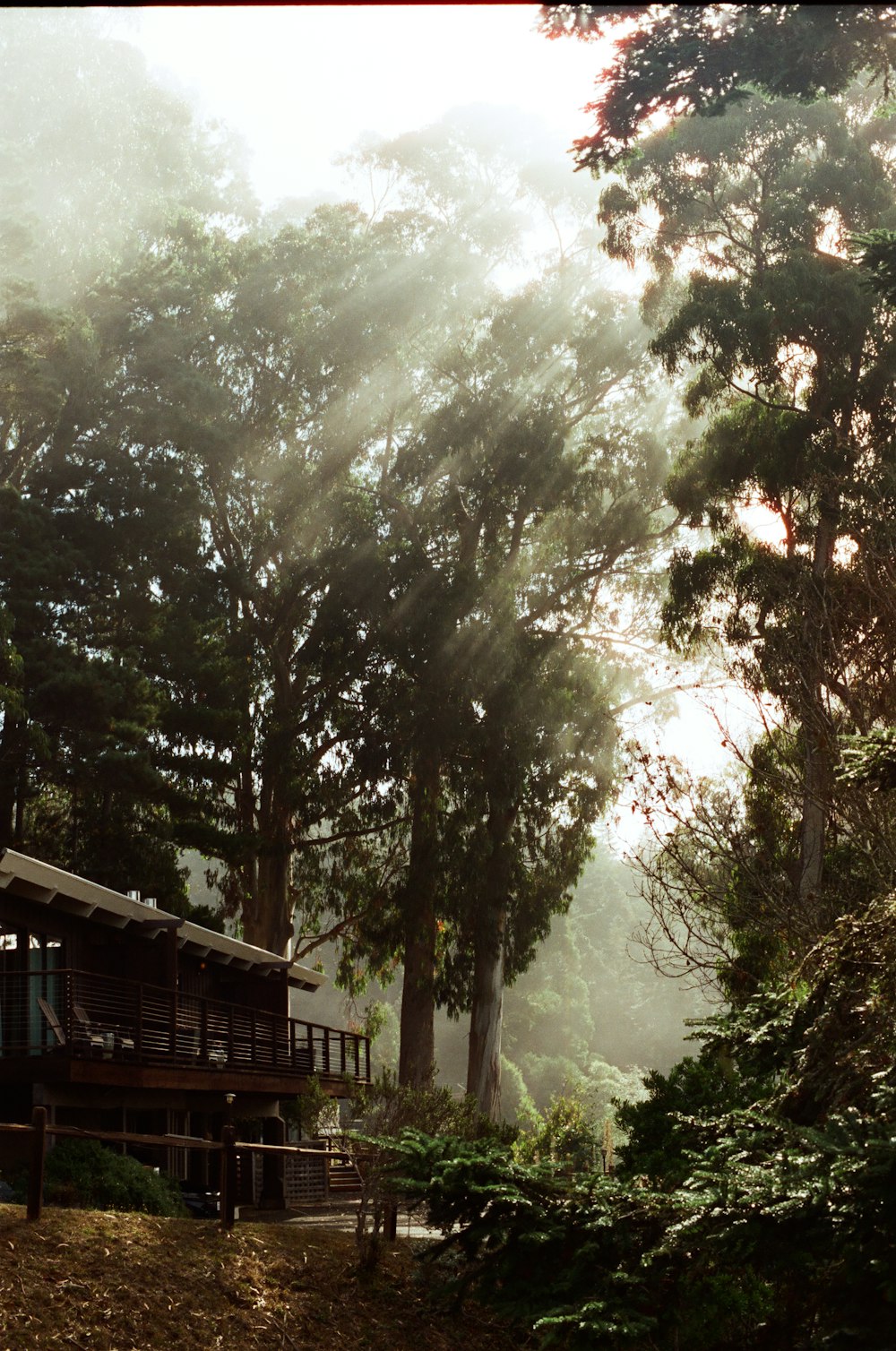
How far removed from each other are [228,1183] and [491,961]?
1730cm

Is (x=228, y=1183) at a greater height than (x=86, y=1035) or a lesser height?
lesser

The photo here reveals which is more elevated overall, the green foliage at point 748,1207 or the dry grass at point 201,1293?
the green foliage at point 748,1207

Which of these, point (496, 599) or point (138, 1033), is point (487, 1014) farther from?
point (138, 1033)

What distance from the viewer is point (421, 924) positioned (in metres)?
28.3

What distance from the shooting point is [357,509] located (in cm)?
3328

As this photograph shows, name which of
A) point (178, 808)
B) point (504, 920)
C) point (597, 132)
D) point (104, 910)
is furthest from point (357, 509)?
point (597, 132)

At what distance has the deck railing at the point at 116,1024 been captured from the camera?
1666cm

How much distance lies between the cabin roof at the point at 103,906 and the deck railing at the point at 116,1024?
3.22 feet

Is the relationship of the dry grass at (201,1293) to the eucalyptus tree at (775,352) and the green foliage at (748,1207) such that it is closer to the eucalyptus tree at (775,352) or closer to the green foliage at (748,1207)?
the green foliage at (748,1207)

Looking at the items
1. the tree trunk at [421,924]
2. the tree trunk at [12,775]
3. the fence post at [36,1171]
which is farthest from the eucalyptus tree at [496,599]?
the fence post at [36,1171]

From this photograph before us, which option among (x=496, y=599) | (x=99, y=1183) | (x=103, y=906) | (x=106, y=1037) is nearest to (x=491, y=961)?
(x=496, y=599)

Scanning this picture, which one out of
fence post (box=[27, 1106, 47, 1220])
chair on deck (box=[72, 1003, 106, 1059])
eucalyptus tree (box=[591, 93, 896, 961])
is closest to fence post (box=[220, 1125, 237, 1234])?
fence post (box=[27, 1106, 47, 1220])

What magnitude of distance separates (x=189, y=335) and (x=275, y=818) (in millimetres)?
13575

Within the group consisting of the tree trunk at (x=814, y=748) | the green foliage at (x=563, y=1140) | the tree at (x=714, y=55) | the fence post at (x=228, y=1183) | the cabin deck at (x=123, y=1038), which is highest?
the tree at (x=714, y=55)
